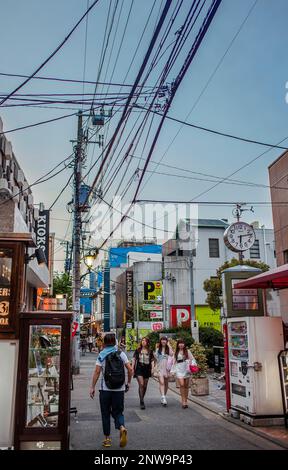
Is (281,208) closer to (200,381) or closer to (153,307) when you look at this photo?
(200,381)

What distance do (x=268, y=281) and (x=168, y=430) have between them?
342 centimetres

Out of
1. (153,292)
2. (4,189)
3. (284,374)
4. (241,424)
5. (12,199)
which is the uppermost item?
(4,189)

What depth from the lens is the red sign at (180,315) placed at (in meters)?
31.9

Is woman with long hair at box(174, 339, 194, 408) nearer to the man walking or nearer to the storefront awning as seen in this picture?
the storefront awning

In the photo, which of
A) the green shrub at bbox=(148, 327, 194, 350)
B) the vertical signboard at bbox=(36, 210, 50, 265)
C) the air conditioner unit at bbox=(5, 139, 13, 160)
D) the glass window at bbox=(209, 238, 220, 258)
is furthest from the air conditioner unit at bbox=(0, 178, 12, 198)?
the glass window at bbox=(209, 238, 220, 258)

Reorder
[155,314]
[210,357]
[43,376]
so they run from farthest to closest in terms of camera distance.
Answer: [155,314] → [210,357] → [43,376]

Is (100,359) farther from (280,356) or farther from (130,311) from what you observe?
(130,311)

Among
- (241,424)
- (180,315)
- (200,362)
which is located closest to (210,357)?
Result: (200,362)

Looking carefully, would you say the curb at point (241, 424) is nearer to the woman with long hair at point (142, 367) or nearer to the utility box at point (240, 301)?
the woman with long hair at point (142, 367)

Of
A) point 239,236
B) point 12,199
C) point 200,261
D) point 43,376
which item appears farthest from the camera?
point 200,261

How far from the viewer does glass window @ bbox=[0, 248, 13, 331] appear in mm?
5762

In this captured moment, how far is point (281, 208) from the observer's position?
686 inches

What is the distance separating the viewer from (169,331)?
23.8m

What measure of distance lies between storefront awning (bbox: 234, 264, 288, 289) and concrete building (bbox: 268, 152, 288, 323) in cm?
786
